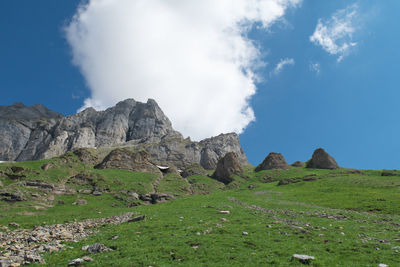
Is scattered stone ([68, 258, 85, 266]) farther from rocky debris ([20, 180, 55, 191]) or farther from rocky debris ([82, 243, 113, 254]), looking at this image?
rocky debris ([20, 180, 55, 191])

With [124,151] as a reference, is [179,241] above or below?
below

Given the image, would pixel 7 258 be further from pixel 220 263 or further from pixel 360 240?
pixel 360 240

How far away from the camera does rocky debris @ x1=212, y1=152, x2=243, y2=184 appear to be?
120312 mm

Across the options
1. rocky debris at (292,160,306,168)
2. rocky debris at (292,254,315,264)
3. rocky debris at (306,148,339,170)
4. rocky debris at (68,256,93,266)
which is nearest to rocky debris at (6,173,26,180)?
rocky debris at (68,256,93,266)

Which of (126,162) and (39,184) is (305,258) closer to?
(39,184)

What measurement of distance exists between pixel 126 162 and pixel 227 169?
54.3 metres

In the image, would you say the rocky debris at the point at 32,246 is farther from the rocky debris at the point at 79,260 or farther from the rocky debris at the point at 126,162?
the rocky debris at the point at 126,162

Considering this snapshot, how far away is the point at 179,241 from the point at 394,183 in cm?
7759

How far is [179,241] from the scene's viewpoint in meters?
17.7

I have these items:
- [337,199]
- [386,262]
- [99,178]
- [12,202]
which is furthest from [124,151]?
[386,262]

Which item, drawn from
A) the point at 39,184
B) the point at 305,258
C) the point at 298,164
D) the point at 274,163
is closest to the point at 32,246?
the point at 305,258

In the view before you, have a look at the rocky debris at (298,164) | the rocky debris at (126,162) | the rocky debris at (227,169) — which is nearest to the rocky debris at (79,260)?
the rocky debris at (126,162)

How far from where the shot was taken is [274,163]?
137 meters

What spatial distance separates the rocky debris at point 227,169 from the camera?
395 ft
